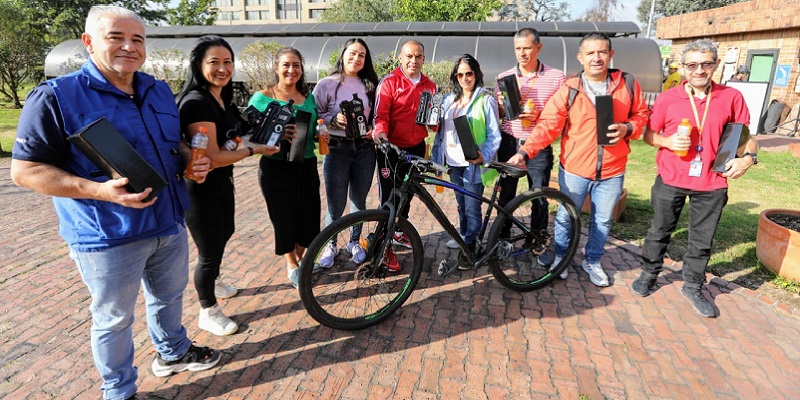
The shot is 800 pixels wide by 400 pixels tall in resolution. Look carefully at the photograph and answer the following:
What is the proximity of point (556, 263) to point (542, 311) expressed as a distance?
2.22 feet

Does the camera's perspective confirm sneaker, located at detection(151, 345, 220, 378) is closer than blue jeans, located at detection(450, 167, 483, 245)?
Yes

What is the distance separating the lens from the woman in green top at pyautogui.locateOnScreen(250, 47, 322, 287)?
3.27m

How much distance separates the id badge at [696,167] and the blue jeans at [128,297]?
371 cm

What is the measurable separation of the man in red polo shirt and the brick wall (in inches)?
514

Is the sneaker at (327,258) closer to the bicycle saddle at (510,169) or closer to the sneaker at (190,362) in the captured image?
the sneaker at (190,362)

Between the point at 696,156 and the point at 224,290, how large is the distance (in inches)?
159

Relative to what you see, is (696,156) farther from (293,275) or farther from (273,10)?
(273,10)

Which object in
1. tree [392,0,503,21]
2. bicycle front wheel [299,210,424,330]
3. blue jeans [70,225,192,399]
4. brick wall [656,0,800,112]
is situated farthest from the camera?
tree [392,0,503,21]

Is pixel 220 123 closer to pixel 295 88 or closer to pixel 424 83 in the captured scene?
pixel 295 88

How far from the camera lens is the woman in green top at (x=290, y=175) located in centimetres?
327

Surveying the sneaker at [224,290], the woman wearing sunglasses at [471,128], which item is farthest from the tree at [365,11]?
the sneaker at [224,290]

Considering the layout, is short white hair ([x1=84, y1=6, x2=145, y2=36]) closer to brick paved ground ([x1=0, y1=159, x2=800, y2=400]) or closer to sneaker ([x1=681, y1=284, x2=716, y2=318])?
brick paved ground ([x1=0, y1=159, x2=800, y2=400])

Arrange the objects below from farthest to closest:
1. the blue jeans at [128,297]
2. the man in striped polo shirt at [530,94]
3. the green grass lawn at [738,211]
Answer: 1. the green grass lawn at [738,211]
2. the man in striped polo shirt at [530,94]
3. the blue jeans at [128,297]

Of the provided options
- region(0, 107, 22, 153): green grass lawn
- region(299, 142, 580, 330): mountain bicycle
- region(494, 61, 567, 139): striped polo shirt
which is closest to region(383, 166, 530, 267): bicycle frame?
region(299, 142, 580, 330): mountain bicycle
